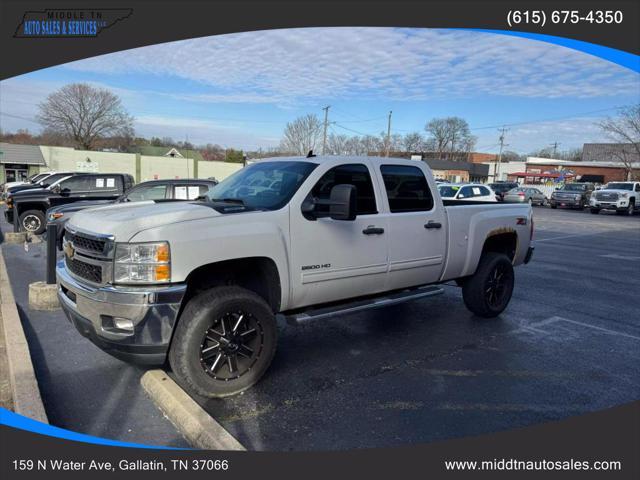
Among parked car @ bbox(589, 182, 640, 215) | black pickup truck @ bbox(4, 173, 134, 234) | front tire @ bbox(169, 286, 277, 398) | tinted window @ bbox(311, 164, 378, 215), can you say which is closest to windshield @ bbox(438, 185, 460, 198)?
parked car @ bbox(589, 182, 640, 215)

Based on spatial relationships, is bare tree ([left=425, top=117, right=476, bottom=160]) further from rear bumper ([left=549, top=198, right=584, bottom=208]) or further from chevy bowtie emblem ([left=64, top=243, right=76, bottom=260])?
chevy bowtie emblem ([left=64, top=243, right=76, bottom=260])

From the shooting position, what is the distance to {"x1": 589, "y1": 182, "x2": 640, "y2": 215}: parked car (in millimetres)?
30672

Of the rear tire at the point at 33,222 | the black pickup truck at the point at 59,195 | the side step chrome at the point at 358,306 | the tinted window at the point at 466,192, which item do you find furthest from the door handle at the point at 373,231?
the tinted window at the point at 466,192

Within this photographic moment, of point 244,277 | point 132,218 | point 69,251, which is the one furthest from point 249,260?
point 69,251

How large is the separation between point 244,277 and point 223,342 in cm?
67

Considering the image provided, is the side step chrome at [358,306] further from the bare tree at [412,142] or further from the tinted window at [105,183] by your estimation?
the bare tree at [412,142]

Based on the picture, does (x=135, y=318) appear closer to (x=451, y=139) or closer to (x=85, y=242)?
(x=85, y=242)

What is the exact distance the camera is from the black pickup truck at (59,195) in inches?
493

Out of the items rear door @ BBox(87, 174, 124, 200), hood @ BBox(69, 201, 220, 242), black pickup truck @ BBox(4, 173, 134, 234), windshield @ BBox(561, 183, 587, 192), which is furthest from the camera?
windshield @ BBox(561, 183, 587, 192)

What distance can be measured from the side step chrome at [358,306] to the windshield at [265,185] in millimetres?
1041

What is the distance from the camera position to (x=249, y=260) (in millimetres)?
3914

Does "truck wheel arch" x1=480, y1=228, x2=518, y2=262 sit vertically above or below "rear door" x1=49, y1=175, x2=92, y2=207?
below

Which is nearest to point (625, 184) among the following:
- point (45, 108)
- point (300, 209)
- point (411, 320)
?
point (411, 320)

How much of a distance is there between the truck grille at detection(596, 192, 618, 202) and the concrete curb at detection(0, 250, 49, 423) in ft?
115
